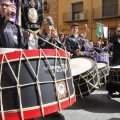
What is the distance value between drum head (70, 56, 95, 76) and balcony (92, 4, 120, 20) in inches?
595

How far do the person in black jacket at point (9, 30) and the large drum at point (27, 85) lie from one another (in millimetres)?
471

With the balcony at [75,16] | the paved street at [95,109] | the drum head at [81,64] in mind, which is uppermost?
the balcony at [75,16]

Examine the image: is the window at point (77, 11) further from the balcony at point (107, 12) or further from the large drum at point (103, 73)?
the large drum at point (103, 73)

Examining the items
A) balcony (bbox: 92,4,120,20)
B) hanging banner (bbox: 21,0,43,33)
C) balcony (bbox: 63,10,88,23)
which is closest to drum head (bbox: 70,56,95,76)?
hanging banner (bbox: 21,0,43,33)

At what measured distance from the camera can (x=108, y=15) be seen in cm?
2009

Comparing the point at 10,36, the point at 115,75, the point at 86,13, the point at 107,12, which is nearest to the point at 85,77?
the point at 115,75

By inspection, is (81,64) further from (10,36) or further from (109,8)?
(109,8)

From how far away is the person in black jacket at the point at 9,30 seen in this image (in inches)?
110

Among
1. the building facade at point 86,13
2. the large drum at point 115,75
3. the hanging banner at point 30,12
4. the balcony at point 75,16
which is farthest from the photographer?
the balcony at point 75,16

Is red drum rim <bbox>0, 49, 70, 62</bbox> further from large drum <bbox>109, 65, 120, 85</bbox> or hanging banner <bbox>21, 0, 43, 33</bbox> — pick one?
hanging banner <bbox>21, 0, 43, 33</bbox>

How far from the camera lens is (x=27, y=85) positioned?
2.38m

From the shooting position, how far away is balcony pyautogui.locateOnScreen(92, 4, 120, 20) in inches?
766

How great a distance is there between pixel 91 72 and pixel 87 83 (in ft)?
0.64

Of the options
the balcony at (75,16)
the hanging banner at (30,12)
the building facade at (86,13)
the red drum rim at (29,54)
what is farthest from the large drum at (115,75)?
the balcony at (75,16)
